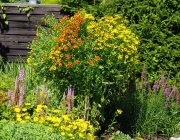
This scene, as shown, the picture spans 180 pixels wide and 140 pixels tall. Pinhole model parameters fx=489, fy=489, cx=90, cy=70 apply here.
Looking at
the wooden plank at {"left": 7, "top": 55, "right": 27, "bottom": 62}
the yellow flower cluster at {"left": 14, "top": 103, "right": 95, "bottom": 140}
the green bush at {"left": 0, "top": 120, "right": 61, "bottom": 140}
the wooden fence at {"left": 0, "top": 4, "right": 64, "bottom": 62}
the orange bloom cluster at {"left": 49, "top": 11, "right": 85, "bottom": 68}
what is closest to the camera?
the green bush at {"left": 0, "top": 120, "right": 61, "bottom": 140}

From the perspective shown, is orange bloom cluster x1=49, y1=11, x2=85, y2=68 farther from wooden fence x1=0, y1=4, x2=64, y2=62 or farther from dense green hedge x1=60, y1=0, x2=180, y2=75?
wooden fence x1=0, y1=4, x2=64, y2=62

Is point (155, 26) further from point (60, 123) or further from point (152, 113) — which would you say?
point (60, 123)

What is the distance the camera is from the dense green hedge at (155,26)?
28.3ft

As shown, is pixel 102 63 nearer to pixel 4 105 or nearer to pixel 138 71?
pixel 4 105

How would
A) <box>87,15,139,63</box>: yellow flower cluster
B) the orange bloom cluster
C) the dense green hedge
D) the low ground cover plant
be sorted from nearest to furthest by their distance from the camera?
1. the low ground cover plant
2. the orange bloom cluster
3. <box>87,15,139,63</box>: yellow flower cluster
4. the dense green hedge

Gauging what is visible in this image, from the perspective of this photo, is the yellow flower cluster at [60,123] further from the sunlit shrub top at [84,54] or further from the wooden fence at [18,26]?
the wooden fence at [18,26]

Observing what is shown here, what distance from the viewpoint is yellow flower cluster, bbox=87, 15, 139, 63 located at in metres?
6.40

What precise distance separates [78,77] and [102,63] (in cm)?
38

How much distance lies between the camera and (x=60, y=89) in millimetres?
6633

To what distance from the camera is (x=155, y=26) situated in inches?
342

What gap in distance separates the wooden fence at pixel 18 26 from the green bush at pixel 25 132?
424 centimetres

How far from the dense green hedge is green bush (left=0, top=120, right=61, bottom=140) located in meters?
3.93

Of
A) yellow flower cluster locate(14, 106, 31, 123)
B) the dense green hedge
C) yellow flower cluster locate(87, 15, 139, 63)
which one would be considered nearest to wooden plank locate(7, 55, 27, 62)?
the dense green hedge

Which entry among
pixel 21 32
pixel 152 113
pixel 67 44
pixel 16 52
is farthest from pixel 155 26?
pixel 67 44
